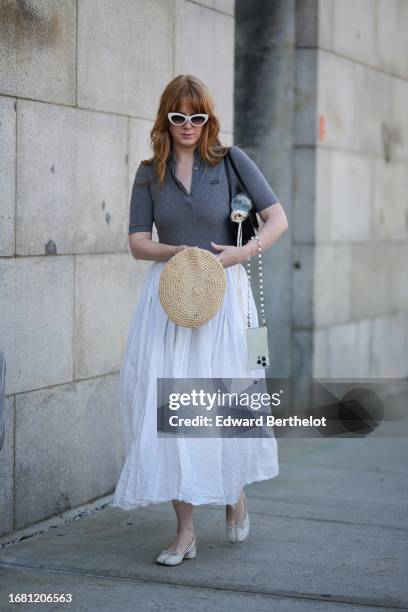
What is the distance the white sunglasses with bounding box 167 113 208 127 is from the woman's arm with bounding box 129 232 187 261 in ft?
1.71

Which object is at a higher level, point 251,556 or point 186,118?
point 186,118

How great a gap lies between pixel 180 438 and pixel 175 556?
1.74 feet

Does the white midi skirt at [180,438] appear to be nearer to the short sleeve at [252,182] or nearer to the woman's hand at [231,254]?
the woman's hand at [231,254]

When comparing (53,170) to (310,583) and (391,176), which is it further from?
(391,176)

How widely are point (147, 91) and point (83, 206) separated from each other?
0.97m

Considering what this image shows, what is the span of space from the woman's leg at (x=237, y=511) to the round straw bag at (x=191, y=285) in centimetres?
97

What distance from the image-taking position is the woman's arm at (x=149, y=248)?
521 centimetres

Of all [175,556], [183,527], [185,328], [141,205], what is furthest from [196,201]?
[175,556]

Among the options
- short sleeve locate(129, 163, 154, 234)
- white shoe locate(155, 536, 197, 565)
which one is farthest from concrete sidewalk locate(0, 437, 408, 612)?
short sleeve locate(129, 163, 154, 234)

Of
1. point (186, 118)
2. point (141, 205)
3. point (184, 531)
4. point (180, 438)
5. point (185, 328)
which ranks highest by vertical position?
point (186, 118)

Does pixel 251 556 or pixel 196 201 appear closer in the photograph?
pixel 196 201

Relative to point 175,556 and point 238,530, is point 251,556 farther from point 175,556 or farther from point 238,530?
point 175,556

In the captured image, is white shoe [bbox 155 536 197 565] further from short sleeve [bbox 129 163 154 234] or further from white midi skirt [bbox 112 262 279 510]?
short sleeve [bbox 129 163 154 234]

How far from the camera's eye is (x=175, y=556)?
527 centimetres
